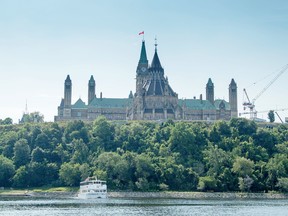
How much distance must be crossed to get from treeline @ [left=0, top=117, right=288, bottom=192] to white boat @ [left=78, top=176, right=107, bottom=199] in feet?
19.5

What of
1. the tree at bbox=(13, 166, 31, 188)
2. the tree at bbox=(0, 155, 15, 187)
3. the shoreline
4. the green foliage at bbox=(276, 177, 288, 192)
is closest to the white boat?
the shoreline

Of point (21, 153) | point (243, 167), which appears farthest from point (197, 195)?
point (21, 153)

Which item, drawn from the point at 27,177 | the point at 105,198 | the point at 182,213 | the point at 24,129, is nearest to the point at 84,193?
the point at 105,198

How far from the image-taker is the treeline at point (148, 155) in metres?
139

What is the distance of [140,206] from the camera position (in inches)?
4045

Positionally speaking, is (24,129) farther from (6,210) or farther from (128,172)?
(6,210)

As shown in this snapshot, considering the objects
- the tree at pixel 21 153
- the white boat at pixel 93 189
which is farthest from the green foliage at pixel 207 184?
the tree at pixel 21 153

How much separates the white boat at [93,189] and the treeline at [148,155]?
5951 millimetres

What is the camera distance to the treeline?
139 m

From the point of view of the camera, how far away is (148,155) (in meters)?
152

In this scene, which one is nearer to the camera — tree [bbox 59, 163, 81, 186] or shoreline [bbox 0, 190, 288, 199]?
shoreline [bbox 0, 190, 288, 199]

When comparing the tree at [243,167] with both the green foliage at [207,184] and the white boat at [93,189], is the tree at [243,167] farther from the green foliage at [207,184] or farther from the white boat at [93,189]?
the white boat at [93,189]

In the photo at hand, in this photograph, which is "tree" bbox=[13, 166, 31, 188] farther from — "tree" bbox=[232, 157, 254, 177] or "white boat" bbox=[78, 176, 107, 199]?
"tree" bbox=[232, 157, 254, 177]

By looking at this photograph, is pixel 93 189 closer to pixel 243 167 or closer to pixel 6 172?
pixel 6 172
